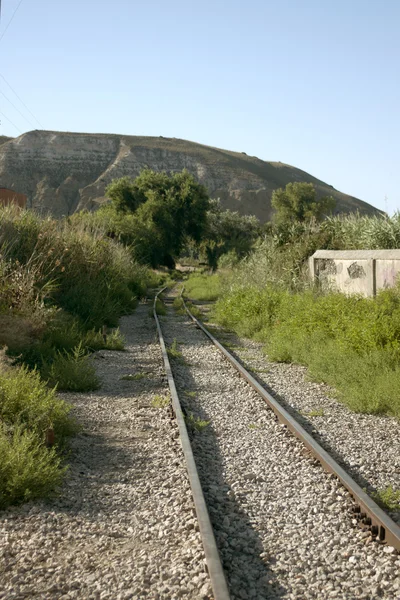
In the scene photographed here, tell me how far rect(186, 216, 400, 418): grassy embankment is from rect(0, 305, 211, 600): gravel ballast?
115 inches

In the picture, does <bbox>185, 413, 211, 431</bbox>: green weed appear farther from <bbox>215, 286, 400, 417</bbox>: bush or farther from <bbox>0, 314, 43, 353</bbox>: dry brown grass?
<bbox>0, 314, 43, 353</bbox>: dry brown grass

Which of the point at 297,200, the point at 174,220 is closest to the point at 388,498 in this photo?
the point at 174,220

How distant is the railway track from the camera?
3.97m

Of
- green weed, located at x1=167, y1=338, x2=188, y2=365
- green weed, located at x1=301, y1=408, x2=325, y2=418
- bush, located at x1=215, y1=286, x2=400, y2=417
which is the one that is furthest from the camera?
green weed, located at x1=167, y1=338, x2=188, y2=365

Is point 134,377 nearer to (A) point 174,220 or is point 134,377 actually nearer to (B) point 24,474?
(B) point 24,474

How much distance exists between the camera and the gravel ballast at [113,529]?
3.90 m

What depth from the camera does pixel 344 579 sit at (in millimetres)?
4016

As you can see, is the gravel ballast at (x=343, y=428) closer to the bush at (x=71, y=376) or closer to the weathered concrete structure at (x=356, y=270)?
the bush at (x=71, y=376)

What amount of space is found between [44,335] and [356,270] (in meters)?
7.15

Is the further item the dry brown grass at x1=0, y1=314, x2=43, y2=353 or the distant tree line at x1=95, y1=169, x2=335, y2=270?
the distant tree line at x1=95, y1=169, x2=335, y2=270

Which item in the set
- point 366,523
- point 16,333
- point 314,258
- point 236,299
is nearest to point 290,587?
point 366,523

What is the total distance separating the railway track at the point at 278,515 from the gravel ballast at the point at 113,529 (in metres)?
0.18

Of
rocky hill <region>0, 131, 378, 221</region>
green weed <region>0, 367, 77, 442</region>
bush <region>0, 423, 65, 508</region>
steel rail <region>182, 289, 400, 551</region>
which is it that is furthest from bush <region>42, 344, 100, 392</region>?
rocky hill <region>0, 131, 378, 221</region>

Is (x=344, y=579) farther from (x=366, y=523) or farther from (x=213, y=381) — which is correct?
(x=213, y=381)
